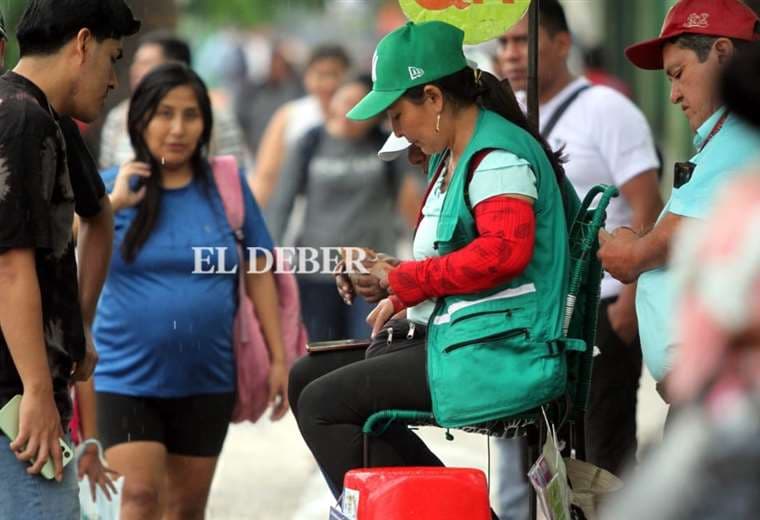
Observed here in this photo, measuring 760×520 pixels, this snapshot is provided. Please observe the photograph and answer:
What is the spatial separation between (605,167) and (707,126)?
1.79 meters

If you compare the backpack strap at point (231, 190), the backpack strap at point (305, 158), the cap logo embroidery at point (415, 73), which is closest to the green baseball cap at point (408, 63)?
the cap logo embroidery at point (415, 73)

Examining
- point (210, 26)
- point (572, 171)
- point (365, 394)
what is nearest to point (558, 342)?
point (365, 394)

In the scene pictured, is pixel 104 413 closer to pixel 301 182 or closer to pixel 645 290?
pixel 645 290

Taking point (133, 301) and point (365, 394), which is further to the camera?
point (133, 301)

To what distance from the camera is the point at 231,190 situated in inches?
241

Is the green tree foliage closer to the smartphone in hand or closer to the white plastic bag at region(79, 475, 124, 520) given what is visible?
the white plastic bag at region(79, 475, 124, 520)

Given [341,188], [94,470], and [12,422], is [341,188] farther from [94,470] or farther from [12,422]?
[12,422]

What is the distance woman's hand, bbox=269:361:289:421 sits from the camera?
6184 mm

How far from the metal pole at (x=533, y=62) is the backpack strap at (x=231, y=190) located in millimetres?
1291

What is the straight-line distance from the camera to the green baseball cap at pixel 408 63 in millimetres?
4535

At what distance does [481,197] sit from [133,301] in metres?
2.01

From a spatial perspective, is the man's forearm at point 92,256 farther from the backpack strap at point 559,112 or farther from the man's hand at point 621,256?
the backpack strap at point 559,112

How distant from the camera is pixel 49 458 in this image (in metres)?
4.20

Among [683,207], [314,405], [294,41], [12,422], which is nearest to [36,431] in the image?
[12,422]
